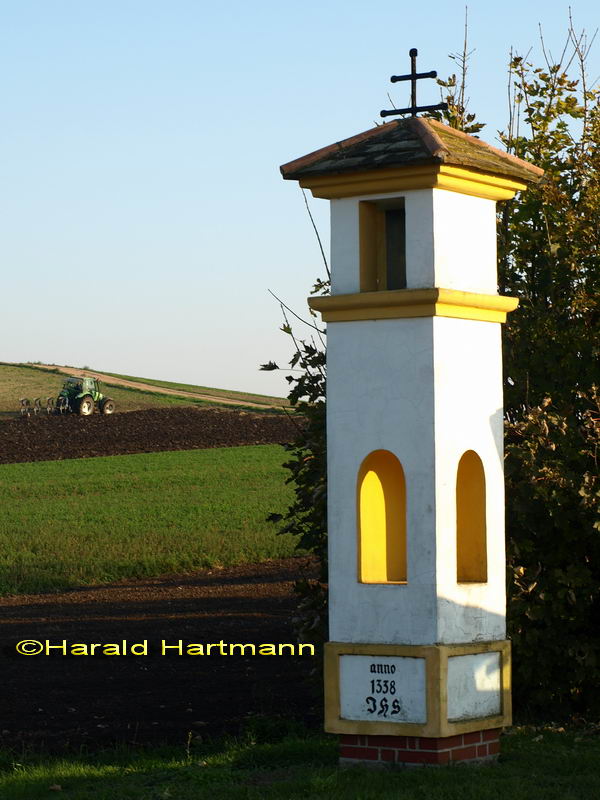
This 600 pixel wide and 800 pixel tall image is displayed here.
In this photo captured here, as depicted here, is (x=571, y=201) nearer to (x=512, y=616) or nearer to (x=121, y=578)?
(x=512, y=616)

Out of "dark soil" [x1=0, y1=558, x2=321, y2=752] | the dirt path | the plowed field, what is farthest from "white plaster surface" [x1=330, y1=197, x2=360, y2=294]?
the dirt path

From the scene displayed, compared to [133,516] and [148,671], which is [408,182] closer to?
[148,671]

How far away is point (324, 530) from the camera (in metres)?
11.6

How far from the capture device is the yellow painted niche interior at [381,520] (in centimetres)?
948

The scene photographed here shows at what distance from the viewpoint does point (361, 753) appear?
9305mm

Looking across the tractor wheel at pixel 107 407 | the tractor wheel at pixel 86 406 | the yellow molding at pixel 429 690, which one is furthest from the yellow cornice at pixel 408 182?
the tractor wheel at pixel 107 407

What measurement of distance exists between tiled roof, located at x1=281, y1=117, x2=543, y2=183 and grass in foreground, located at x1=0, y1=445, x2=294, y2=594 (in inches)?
515

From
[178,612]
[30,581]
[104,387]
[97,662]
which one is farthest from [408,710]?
[104,387]

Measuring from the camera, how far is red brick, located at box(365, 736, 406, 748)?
30.0 feet

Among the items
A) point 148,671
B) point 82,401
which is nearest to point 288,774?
point 148,671

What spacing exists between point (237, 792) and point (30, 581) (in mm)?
13067

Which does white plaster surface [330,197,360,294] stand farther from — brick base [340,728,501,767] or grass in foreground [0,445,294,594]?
grass in foreground [0,445,294,594]
